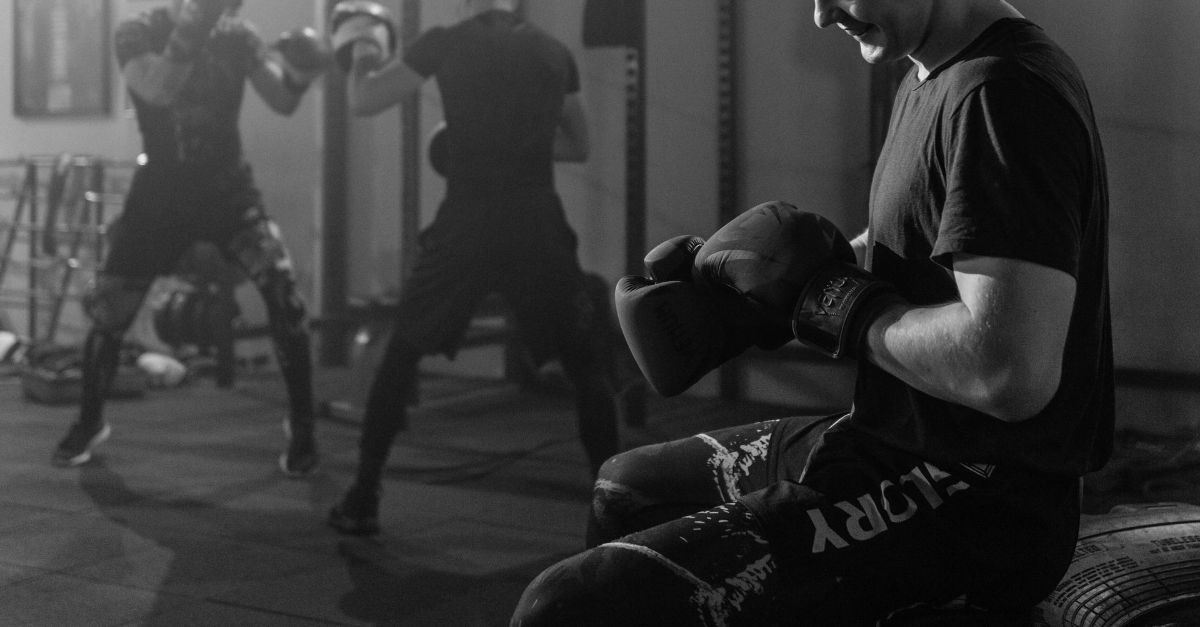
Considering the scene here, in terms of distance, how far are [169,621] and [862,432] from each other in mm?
1683

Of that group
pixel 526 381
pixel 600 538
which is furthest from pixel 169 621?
pixel 526 381

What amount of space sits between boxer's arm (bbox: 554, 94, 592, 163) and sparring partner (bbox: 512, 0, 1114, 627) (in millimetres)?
2079

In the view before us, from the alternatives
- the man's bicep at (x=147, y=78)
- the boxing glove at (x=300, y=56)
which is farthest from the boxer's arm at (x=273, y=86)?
the man's bicep at (x=147, y=78)

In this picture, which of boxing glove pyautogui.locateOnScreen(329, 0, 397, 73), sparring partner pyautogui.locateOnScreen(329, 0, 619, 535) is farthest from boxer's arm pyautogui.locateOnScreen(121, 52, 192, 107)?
sparring partner pyautogui.locateOnScreen(329, 0, 619, 535)

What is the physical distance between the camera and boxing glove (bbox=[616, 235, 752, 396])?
137 cm

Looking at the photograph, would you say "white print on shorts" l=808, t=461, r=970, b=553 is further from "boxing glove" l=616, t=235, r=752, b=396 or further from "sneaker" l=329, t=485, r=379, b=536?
"sneaker" l=329, t=485, r=379, b=536

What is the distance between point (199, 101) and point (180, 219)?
44cm

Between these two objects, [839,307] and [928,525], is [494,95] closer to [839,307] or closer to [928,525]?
[839,307]

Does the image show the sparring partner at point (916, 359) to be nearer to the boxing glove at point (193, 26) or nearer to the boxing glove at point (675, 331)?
the boxing glove at point (675, 331)

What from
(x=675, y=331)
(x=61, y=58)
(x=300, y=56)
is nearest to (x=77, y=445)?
(x=300, y=56)

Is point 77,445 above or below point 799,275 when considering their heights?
below

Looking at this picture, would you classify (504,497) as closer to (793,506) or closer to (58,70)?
(793,506)

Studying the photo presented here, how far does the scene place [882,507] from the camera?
1.25m

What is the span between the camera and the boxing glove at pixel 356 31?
137 inches
